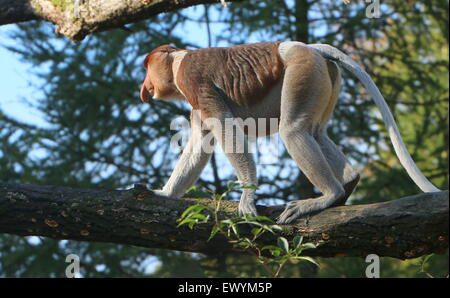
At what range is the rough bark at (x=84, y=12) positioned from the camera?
604 cm

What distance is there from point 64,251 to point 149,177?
1810 mm

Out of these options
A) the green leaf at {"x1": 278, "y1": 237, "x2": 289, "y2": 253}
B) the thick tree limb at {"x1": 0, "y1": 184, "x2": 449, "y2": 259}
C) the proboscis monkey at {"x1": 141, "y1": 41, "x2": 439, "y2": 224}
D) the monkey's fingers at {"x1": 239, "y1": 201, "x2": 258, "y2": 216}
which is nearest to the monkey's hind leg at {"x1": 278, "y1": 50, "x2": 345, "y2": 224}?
the proboscis monkey at {"x1": 141, "y1": 41, "x2": 439, "y2": 224}

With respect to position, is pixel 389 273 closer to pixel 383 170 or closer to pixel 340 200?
pixel 383 170

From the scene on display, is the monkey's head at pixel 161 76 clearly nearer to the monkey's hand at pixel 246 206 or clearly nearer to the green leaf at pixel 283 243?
the monkey's hand at pixel 246 206

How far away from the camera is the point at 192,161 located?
6086mm

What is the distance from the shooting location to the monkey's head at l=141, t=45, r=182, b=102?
639cm

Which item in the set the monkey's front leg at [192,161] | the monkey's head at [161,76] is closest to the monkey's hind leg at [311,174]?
the monkey's front leg at [192,161]

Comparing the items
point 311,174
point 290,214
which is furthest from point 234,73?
point 290,214

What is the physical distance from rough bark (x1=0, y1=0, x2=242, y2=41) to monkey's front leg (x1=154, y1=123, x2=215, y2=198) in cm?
120

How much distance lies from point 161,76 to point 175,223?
178 centimetres

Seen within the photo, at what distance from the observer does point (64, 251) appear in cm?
1017

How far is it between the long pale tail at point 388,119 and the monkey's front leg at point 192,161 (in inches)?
54.0

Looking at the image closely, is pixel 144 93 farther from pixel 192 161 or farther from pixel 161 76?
pixel 192 161
